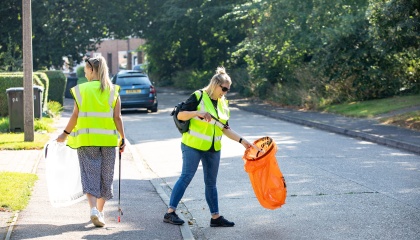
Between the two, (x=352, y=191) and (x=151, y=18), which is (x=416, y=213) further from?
(x=151, y=18)

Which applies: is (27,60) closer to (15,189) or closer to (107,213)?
(15,189)

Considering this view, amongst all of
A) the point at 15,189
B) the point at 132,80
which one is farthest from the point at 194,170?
the point at 132,80

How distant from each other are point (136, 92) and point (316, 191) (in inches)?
789

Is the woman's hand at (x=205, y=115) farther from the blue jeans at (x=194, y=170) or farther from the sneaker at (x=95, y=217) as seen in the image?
the sneaker at (x=95, y=217)

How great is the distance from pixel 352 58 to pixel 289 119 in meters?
4.52

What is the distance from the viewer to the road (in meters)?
A: 8.27

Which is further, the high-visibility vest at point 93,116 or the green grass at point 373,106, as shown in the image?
the green grass at point 373,106

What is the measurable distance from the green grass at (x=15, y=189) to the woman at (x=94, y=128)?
1193mm

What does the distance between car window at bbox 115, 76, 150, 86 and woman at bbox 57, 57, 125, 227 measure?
22140 millimetres

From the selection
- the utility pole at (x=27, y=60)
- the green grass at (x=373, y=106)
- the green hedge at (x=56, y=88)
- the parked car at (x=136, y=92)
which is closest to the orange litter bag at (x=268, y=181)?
the utility pole at (x=27, y=60)

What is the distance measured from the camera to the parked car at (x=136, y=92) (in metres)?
30.2

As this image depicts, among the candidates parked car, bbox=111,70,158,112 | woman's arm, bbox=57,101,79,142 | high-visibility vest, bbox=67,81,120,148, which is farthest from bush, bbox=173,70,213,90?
high-visibility vest, bbox=67,81,120,148

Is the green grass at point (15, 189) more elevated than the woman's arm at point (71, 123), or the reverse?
the woman's arm at point (71, 123)

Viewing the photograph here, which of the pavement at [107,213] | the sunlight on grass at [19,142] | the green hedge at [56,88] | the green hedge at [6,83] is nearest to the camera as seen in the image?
the pavement at [107,213]
